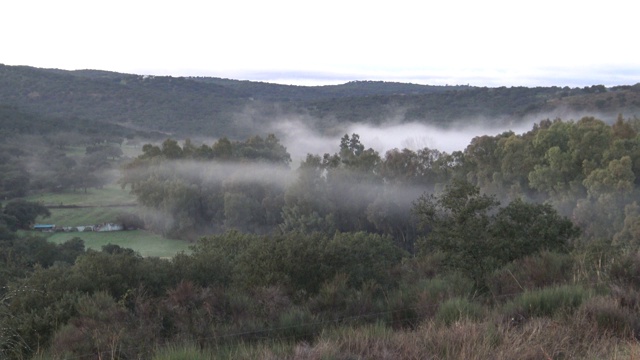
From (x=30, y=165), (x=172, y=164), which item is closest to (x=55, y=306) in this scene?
(x=172, y=164)

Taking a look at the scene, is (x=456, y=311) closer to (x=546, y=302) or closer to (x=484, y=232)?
(x=546, y=302)

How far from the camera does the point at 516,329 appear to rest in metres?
5.22

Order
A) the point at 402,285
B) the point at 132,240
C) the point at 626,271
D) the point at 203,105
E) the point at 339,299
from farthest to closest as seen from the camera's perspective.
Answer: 1. the point at 203,105
2. the point at 132,240
3. the point at 402,285
4. the point at 339,299
5. the point at 626,271

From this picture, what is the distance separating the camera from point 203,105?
96.1 m

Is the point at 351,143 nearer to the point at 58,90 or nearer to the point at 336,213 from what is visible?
the point at 336,213

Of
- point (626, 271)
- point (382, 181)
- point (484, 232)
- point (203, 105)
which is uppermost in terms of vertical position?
point (626, 271)

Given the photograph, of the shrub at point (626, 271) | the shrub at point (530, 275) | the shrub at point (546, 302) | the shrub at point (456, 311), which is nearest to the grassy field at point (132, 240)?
the shrub at point (530, 275)

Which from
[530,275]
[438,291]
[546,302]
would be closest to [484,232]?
[530,275]

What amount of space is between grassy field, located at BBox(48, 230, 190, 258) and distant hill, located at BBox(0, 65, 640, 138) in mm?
38300

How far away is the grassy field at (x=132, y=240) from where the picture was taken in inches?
1266

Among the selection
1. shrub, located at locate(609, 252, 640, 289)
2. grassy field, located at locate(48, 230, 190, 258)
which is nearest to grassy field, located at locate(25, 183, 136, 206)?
grassy field, located at locate(48, 230, 190, 258)

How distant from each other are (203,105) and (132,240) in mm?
62257

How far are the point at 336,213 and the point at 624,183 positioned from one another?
15.2 metres

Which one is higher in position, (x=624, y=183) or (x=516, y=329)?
(x=516, y=329)
